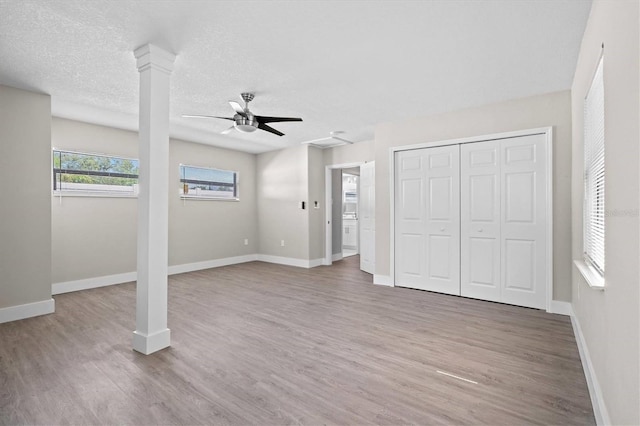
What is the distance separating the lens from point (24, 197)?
3.67m

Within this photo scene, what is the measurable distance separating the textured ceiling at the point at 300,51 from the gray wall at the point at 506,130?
0.21 m

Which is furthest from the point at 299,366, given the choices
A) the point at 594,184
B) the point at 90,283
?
the point at 90,283

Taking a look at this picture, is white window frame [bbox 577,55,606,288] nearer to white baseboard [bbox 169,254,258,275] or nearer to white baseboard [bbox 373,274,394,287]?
white baseboard [bbox 373,274,394,287]

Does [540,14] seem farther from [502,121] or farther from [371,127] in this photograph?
[371,127]

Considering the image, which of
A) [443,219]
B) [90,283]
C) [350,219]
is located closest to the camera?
[443,219]

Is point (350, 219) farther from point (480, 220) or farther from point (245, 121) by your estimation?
point (245, 121)

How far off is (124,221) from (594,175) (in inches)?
244

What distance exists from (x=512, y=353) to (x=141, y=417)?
281 centimetres

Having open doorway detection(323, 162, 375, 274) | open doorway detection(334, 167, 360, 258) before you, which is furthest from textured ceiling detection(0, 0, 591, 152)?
open doorway detection(334, 167, 360, 258)

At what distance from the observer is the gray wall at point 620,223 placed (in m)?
1.24

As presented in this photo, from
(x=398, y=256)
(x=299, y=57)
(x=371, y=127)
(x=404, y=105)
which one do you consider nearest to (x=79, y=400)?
(x=299, y=57)

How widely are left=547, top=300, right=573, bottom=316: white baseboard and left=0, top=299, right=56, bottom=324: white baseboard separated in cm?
594

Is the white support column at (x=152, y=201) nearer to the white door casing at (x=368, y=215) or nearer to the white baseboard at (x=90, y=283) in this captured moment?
the white baseboard at (x=90, y=283)

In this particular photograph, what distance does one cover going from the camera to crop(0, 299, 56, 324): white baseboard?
3.52 meters
